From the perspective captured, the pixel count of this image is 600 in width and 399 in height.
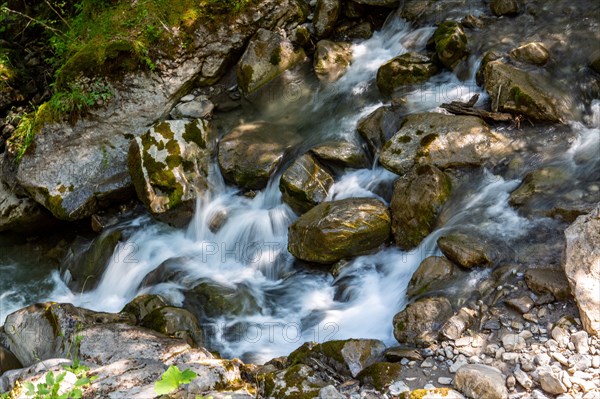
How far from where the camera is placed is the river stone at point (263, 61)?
8.30 m

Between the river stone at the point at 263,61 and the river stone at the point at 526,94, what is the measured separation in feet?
10.6

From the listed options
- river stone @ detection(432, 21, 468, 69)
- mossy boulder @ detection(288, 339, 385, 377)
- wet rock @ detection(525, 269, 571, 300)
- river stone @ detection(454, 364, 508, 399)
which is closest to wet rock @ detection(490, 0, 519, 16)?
river stone @ detection(432, 21, 468, 69)

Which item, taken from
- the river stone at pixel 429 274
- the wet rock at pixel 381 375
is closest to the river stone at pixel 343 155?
the river stone at pixel 429 274

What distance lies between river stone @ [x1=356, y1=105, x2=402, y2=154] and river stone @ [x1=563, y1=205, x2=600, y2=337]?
2.92 meters

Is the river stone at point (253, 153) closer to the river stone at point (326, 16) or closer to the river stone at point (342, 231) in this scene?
the river stone at point (342, 231)

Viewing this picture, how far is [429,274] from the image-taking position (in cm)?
501

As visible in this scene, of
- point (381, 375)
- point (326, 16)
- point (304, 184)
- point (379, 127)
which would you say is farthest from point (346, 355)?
point (326, 16)

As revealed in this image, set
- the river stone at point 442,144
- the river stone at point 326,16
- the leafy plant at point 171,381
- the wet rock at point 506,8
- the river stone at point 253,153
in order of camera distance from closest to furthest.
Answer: the leafy plant at point 171,381
the river stone at point 442,144
the river stone at point 253,153
the wet rock at point 506,8
the river stone at point 326,16

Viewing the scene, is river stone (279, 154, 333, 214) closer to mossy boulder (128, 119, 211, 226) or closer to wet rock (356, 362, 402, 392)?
mossy boulder (128, 119, 211, 226)

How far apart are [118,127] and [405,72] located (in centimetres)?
431

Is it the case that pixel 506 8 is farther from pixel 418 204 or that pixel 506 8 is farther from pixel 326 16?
pixel 418 204

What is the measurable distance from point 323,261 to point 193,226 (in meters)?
2.15

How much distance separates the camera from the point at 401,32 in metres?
8.34

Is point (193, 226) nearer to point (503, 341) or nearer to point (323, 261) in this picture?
point (323, 261)
